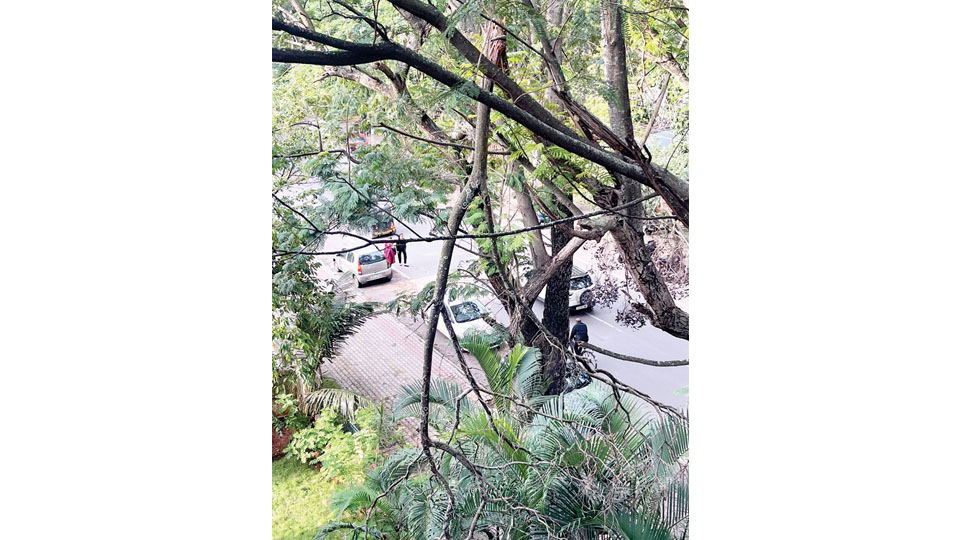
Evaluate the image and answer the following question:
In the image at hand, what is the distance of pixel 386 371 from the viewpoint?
2172mm

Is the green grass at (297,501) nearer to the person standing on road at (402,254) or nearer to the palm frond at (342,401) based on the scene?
the palm frond at (342,401)

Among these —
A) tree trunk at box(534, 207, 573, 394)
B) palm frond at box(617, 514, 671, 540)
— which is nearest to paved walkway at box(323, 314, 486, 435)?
tree trunk at box(534, 207, 573, 394)

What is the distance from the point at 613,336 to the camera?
2234 millimetres

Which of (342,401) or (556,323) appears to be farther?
(556,323)

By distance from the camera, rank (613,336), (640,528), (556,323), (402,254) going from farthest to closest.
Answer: (556,323), (613,336), (402,254), (640,528)

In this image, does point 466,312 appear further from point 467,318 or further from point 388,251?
point 388,251

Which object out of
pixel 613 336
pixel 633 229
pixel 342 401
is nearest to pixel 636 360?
pixel 613 336

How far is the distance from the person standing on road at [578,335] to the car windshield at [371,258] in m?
0.65

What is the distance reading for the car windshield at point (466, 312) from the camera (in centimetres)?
223

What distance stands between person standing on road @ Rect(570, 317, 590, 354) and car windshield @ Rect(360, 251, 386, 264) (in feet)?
2.14

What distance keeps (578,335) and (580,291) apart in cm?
14

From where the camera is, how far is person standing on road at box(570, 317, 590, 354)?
227cm

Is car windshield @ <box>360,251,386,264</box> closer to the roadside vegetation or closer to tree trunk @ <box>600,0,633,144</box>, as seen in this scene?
the roadside vegetation
